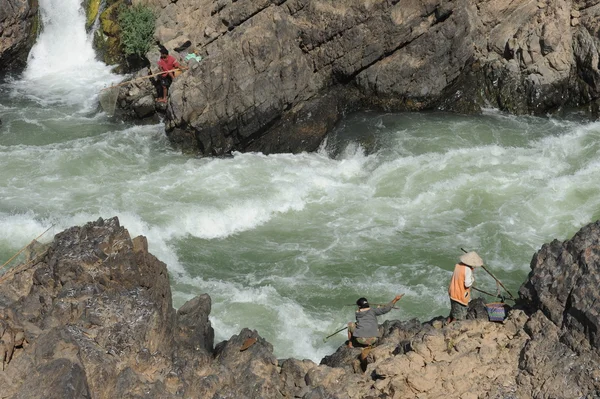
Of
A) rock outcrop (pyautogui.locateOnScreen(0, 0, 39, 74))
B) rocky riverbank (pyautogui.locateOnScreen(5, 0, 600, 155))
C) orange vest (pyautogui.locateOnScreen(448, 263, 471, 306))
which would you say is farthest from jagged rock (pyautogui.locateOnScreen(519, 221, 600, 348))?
rock outcrop (pyautogui.locateOnScreen(0, 0, 39, 74))

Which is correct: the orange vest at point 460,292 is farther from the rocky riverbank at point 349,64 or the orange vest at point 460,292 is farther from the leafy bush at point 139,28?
the leafy bush at point 139,28

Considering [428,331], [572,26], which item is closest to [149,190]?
[428,331]

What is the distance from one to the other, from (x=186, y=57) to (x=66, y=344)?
45.5 feet

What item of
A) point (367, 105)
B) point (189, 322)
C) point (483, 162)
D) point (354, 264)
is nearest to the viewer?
point (189, 322)

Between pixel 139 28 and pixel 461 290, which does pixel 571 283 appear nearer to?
pixel 461 290

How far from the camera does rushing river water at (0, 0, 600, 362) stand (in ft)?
50.1

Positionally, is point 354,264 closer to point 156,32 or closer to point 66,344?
point 66,344

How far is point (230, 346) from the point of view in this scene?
11445 millimetres

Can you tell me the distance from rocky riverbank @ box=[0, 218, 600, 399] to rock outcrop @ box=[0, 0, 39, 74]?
1492 centimetres

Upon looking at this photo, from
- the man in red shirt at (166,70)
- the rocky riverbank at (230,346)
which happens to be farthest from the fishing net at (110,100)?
the rocky riverbank at (230,346)

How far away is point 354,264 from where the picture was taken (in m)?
16.2

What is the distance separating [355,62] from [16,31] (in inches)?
428

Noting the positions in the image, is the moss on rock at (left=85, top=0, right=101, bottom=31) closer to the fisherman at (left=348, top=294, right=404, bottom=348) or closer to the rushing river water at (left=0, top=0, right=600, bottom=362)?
the rushing river water at (left=0, top=0, right=600, bottom=362)

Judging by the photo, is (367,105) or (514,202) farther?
(367,105)
